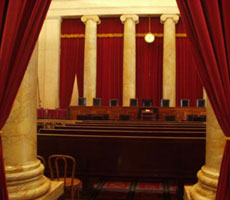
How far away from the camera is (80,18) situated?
13.4 meters

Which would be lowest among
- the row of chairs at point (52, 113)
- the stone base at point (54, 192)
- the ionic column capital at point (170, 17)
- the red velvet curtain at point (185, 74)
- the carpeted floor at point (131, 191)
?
the carpeted floor at point (131, 191)

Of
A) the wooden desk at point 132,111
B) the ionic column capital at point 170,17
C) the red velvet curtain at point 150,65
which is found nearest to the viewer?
the wooden desk at point 132,111

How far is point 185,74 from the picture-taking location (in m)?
12.9

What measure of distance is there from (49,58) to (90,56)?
6.87ft

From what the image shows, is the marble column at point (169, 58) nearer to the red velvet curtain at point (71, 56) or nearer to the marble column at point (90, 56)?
the marble column at point (90, 56)

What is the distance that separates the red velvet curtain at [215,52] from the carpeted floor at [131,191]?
2273 mm

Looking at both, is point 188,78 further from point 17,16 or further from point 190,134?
point 17,16

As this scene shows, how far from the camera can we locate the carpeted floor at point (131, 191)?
3830 mm

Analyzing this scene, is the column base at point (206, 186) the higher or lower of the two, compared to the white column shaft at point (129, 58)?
lower

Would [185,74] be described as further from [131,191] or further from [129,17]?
[131,191]

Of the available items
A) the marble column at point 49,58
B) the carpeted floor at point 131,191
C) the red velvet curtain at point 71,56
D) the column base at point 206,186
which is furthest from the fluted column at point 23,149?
the red velvet curtain at point 71,56

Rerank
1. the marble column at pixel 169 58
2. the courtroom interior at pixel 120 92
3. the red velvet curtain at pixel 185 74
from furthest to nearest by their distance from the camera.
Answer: the red velvet curtain at pixel 185 74 < the marble column at pixel 169 58 < the courtroom interior at pixel 120 92

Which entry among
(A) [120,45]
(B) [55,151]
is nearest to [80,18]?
(A) [120,45]

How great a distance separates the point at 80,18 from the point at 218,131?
1240cm
